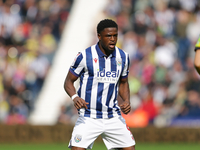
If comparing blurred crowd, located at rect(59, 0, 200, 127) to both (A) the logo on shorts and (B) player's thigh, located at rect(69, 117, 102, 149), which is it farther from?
(A) the logo on shorts

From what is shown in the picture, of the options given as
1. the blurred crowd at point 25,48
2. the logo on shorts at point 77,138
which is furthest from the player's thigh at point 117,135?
the blurred crowd at point 25,48

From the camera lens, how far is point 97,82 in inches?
221

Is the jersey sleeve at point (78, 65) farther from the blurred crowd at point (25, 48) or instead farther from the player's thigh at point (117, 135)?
the blurred crowd at point (25, 48)

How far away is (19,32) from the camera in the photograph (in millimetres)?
16328

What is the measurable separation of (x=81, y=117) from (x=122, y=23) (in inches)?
433

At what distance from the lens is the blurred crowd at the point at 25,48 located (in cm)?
1466

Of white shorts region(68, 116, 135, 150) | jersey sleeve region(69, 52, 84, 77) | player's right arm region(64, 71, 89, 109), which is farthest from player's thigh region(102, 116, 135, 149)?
jersey sleeve region(69, 52, 84, 77)

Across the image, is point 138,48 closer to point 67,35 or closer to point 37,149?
point 67,35

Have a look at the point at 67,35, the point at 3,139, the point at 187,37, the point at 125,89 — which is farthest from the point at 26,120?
the point at 125,89

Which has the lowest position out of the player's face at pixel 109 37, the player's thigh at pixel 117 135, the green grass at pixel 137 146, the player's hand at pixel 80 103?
the green grass at pixel 137 146

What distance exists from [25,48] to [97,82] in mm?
10752

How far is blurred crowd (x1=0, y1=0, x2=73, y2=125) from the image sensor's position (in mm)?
14664

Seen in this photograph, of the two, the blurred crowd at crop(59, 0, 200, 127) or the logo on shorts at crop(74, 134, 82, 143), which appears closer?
the logo on shorts at crop(74, 134, 82, 143)

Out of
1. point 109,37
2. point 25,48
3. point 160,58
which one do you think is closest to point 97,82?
point 109,37
